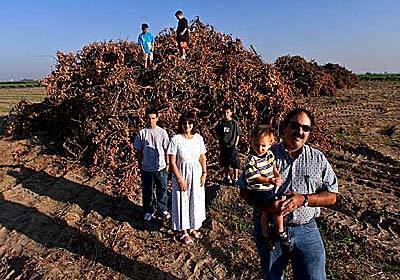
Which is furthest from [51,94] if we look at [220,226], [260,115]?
[220,226]

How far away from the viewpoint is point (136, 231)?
567 centimetres

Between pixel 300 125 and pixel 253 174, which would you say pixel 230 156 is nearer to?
pixel 253 174

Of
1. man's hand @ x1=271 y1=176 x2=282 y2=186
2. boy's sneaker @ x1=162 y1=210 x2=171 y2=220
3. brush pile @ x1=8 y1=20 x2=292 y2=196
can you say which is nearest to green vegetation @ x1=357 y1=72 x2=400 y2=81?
brush pile @ x1=8 y1=20 x2=292 y2=196

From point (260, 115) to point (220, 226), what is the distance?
3.64 meters

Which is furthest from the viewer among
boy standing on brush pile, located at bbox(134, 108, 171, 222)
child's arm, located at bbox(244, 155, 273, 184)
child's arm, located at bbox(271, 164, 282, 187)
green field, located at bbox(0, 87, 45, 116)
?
green field, located at bbox(0, 87, 45, 116)

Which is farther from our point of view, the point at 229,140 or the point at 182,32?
the point at 182,32

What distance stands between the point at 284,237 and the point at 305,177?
410mm

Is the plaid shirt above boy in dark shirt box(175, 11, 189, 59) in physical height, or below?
below

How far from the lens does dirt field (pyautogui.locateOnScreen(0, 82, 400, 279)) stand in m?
4.81

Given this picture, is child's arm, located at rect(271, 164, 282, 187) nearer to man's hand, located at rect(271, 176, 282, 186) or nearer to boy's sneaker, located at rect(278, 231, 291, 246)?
man's hand, located at rect(271, 176, 282, 186)

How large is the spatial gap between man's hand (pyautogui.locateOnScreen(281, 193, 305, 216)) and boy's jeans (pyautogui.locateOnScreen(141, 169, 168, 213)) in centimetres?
310

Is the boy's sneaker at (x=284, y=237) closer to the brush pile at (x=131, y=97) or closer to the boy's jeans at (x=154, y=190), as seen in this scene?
the boy's jeans at (x=154, y=190)

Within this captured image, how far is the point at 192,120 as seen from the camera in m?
4.76

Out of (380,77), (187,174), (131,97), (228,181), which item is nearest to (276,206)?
(187,174)
